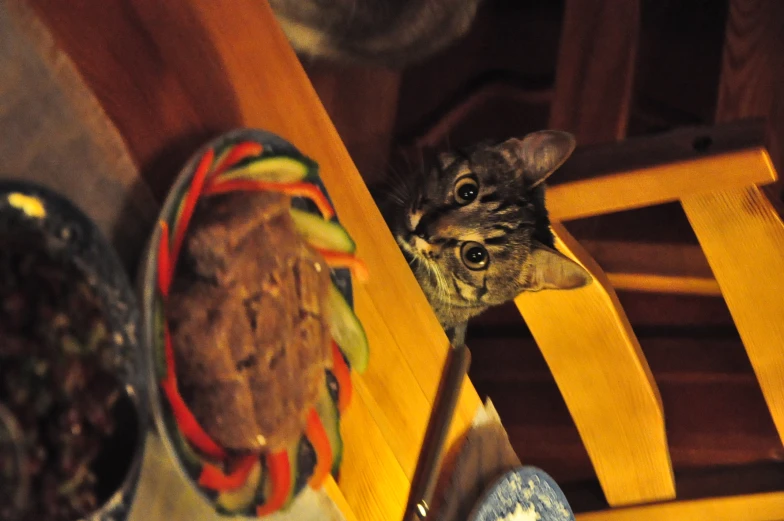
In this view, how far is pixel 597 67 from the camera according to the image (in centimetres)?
109

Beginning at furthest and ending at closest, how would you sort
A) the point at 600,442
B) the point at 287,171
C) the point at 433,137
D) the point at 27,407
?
the point at 433,137 → the point at 600,442 → the point at 287,171 → the point at 27,407

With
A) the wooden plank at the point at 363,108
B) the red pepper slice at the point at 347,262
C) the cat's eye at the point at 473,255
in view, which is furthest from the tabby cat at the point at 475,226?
the red pepper slice at the point at 347,262

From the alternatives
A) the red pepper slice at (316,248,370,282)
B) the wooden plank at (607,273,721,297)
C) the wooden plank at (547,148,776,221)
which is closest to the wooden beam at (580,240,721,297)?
the wooden plank at (607,273,721,297)

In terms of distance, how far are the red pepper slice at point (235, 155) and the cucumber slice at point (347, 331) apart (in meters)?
0.15

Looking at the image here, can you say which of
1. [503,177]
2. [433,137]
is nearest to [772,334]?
[503,177]

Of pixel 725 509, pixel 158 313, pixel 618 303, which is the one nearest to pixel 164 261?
pixel 158 313

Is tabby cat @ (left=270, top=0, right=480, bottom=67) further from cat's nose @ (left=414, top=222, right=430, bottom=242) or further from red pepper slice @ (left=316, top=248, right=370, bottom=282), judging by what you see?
red pepper slice @ (left=316, top=248, right=370, bottom=282)

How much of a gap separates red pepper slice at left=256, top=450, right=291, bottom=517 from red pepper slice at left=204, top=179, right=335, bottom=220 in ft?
0.72

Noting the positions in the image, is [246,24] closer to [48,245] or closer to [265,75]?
[265,75]

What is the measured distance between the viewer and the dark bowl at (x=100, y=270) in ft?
1.03

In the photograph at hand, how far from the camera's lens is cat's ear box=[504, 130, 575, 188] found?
31.9 inches

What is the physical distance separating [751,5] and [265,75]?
1.14m

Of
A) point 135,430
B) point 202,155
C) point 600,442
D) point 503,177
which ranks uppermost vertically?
point 202,155

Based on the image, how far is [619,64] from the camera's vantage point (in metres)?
1.09
